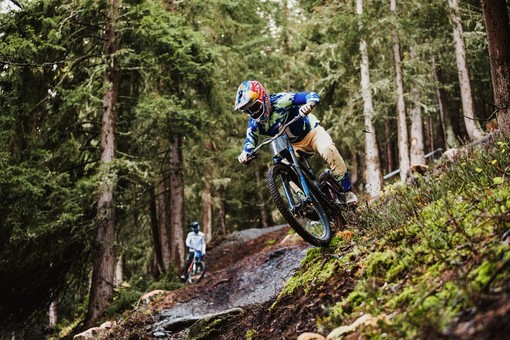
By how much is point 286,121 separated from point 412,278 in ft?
10.4

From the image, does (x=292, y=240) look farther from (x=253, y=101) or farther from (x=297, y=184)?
(x=253, y=101)

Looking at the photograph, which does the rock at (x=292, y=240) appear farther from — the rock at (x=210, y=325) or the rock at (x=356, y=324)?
the rock at (x=356, y=324)

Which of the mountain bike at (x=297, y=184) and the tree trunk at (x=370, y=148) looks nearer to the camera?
the mountain bike at (x=297, y=184)

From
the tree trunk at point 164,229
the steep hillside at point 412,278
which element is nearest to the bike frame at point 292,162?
the steep hillside at point 412,278

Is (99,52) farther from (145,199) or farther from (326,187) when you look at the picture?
(326,187)

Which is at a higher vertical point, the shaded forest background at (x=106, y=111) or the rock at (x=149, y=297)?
the shaded forest background at (x=106, y=111)

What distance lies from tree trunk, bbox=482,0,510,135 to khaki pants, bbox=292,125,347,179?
2107mm

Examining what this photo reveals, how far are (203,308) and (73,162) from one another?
22.2 feet

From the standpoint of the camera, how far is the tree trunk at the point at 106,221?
11.8m

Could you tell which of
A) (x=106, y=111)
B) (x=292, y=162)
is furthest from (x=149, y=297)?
(x=292, y=162)

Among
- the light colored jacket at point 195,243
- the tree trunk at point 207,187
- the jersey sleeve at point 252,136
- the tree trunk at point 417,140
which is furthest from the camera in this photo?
the tree trunk at point 207,187

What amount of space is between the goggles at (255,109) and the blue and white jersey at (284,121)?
8.1 inches

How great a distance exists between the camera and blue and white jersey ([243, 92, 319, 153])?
19.3 feet

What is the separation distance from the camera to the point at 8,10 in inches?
445
